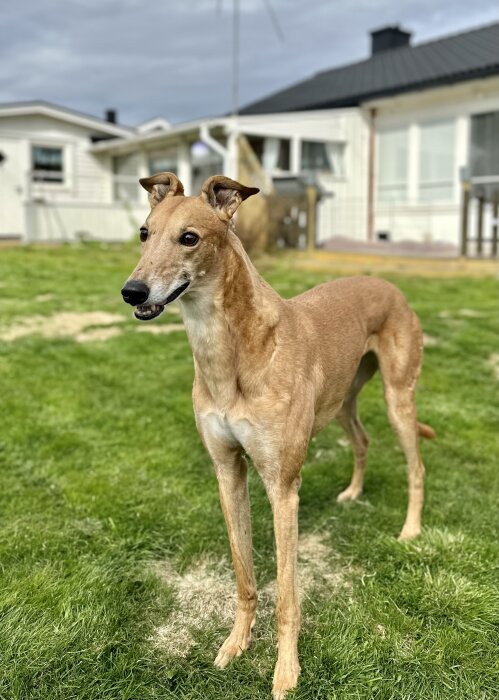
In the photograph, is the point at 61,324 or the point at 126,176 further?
the point at 126,176

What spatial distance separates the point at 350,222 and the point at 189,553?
16374mm

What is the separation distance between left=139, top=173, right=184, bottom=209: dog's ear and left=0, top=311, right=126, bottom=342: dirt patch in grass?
596cm

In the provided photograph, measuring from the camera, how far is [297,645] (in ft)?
9.31

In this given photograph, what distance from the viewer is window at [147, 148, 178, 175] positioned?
2272cm

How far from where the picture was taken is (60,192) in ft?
76.9

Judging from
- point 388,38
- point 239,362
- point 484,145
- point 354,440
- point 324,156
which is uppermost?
point 388,38

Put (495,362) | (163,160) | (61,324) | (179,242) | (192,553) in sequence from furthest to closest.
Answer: (163,160) < (61,324) < (495,362) < (192,553) < (179,242)

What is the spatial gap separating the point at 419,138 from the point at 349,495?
50.9 ft

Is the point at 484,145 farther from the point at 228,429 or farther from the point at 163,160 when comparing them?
the point at 228,429

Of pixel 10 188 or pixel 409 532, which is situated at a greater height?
pixel 10 188

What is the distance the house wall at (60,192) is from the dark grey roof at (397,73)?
6168mm

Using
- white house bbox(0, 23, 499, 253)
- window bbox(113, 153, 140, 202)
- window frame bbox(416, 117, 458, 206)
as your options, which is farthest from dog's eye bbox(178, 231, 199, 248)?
window bbox(113, 153, 140, 202)

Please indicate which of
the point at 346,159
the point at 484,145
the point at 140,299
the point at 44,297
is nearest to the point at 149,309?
the point at 140,299

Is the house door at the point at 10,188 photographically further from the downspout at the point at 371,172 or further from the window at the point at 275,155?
the downspout at the point at 371,172
